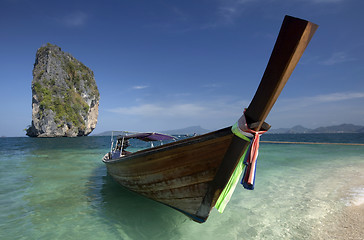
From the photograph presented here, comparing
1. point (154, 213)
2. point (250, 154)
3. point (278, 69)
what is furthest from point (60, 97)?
point (278, 69)

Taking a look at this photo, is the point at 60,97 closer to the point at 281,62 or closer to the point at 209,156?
the point at 209,156

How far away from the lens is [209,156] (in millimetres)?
3139

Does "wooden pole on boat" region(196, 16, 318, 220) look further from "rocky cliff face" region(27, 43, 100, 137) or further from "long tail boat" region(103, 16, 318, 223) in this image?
"rocky cliff face" region(27, 43, 100, 137)

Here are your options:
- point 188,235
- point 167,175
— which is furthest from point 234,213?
point 167,175

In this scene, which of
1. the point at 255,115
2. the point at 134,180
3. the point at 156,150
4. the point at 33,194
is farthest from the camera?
the point at 33,194

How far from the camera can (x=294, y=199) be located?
5984 mm

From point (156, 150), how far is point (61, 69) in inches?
3159

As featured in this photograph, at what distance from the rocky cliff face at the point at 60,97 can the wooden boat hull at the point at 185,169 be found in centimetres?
6802

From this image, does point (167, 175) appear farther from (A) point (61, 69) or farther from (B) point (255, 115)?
(A) point (61, 69)

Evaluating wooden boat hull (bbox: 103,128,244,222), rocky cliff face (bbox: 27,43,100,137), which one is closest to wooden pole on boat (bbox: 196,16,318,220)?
wooden boat hull (bbox: 103,128,244,222)

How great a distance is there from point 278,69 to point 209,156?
174cm

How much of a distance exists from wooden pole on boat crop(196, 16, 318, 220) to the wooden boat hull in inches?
11.3

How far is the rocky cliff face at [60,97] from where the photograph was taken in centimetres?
Result: 5938

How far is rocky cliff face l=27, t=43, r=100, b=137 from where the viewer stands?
195ft
